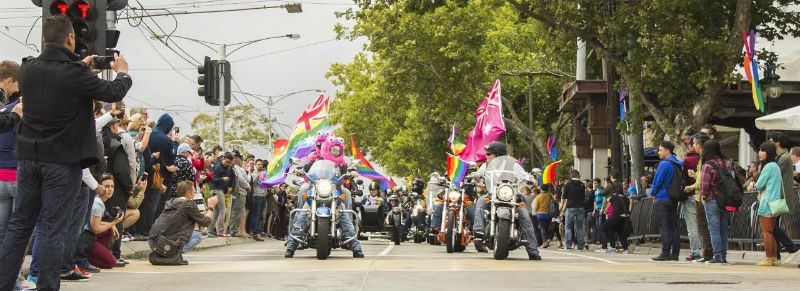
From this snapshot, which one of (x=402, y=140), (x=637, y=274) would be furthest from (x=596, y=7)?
(x=402, y=140)

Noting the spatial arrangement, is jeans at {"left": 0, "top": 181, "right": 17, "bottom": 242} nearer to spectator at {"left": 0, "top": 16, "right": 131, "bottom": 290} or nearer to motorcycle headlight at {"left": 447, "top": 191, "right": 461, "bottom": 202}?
spectator at {"left": 0, "top": 16, "right": 131, "bottom": 290}

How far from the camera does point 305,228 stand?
Answer: 54.6 ft

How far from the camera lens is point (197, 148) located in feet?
71.5

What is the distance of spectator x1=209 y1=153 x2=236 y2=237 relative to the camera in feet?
Answer: 77.3

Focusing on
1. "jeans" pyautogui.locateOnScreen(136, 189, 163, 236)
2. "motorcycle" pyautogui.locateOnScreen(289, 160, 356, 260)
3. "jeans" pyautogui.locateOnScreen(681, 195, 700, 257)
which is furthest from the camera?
"jeans" pyautogui.locateOnScreen(681, 195, 700, 257)

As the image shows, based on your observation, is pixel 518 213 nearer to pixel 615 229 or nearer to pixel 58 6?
pixel 58 6

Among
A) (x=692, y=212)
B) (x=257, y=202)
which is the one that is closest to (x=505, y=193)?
(x=692, y=212)

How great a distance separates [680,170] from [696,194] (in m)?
0.70

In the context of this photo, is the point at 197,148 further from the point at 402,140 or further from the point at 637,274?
the point at 402,140

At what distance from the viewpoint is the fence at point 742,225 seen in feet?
60.2

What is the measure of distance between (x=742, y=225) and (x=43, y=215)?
13.9 m

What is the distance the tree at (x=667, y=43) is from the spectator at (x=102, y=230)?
15554mm

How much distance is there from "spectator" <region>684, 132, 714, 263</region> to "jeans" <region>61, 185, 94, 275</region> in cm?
879

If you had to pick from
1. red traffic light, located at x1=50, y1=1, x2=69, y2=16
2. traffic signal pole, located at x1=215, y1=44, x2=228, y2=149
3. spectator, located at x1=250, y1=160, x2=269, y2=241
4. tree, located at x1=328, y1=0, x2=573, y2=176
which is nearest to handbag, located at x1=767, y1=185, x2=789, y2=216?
red traffic light, located at x1=50, y1=1, x2=69, y2=16
